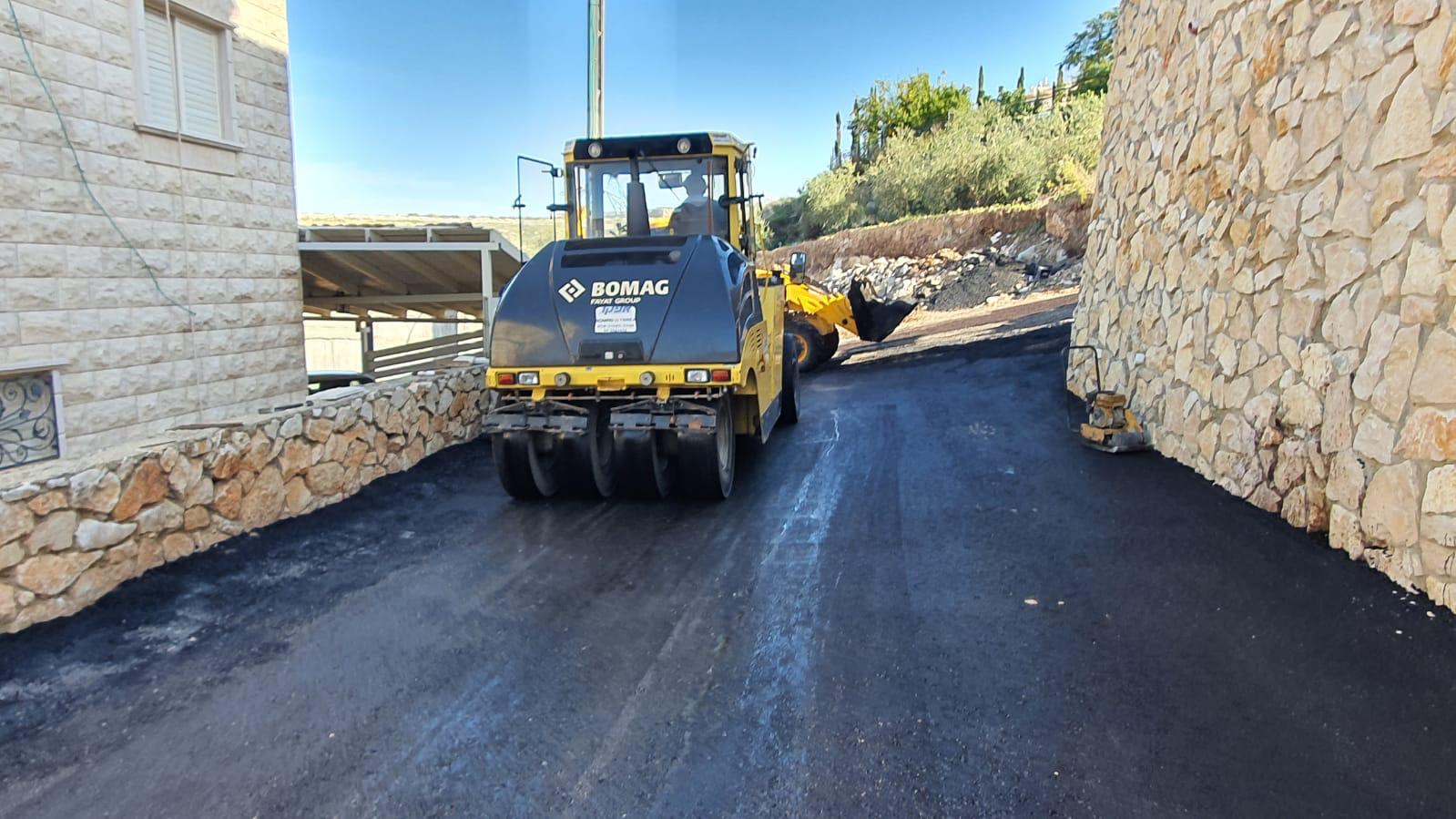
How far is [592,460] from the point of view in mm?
6789

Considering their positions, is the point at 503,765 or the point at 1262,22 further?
the point at 1262,22

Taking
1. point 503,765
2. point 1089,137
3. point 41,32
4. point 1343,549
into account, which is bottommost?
point 503,765

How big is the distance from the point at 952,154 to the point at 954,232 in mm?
3843

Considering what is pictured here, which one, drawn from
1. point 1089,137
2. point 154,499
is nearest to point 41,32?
point 154,499

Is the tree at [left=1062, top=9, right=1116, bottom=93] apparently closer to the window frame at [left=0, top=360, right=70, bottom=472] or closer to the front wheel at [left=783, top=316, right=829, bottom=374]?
the front wheel at [left=783, top=316, right=829, bottom=374]

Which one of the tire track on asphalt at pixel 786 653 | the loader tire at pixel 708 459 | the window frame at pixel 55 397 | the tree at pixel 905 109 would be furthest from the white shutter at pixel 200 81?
the tree at pixel 905 109

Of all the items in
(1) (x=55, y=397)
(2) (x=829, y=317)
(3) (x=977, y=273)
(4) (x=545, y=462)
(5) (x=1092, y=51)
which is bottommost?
(4) (x=545, y=462)

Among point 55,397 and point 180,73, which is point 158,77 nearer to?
point 180,73

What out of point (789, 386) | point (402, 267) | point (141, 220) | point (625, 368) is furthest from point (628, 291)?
point (402, 267)

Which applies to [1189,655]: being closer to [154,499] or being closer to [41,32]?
[154,499]

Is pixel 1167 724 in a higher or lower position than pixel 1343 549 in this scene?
lower

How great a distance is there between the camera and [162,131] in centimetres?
870

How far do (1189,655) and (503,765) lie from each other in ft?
10.5

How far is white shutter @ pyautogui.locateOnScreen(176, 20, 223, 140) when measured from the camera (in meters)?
9.08
